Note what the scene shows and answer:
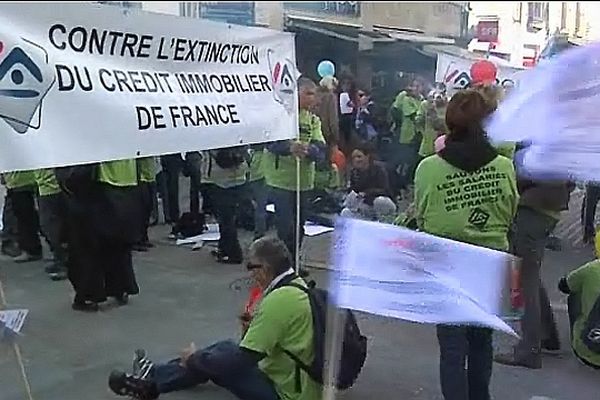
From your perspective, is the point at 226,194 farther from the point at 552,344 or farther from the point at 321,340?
the point at 321,340

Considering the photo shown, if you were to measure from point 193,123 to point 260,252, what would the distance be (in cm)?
94

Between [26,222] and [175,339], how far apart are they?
2.92 metres

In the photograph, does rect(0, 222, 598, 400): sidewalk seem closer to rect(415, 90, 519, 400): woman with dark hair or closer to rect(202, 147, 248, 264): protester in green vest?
rect(202, 147, 248, 264): protester in green vest

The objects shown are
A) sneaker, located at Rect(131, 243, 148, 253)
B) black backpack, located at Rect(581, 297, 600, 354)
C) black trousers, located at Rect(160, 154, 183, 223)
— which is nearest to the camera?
black backpack, located at Rect(581, 297, 600, 354)

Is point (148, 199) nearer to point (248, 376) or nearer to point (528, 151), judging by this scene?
point (248, 376)

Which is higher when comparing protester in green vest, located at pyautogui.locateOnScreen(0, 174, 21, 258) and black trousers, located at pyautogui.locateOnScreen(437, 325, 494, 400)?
black trousers, located at pyautogui.locateOnScreen(437, 325, 494, 400)

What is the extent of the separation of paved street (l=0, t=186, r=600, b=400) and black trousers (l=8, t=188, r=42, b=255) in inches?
9.9

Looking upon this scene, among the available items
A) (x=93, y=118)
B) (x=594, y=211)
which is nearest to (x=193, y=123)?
(x=93, y=118)

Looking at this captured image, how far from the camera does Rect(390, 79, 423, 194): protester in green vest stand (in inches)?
510

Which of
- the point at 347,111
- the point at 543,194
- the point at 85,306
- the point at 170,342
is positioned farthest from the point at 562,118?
the point at 347,111

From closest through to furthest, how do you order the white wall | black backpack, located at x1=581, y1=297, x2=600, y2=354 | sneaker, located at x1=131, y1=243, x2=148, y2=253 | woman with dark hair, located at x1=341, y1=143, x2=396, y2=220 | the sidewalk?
the sidewalk, black backpack, located at x1=581, y1=297, x2=600, y2=354, sneaker, located at x1=131, y1=243, x2=148, y2=253, woman with dark hair, located at x1=341, y1=143, x2=396, y2=220, the white wall

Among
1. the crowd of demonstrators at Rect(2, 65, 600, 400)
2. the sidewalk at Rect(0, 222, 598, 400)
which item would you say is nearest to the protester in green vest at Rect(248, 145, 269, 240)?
the crowd of demonstrators at Rect(2, 65, 600, 400)

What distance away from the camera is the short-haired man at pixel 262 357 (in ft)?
14.3

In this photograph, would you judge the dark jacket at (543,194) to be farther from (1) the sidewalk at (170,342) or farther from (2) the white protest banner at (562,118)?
(2) the white protest banner at (562,118)
